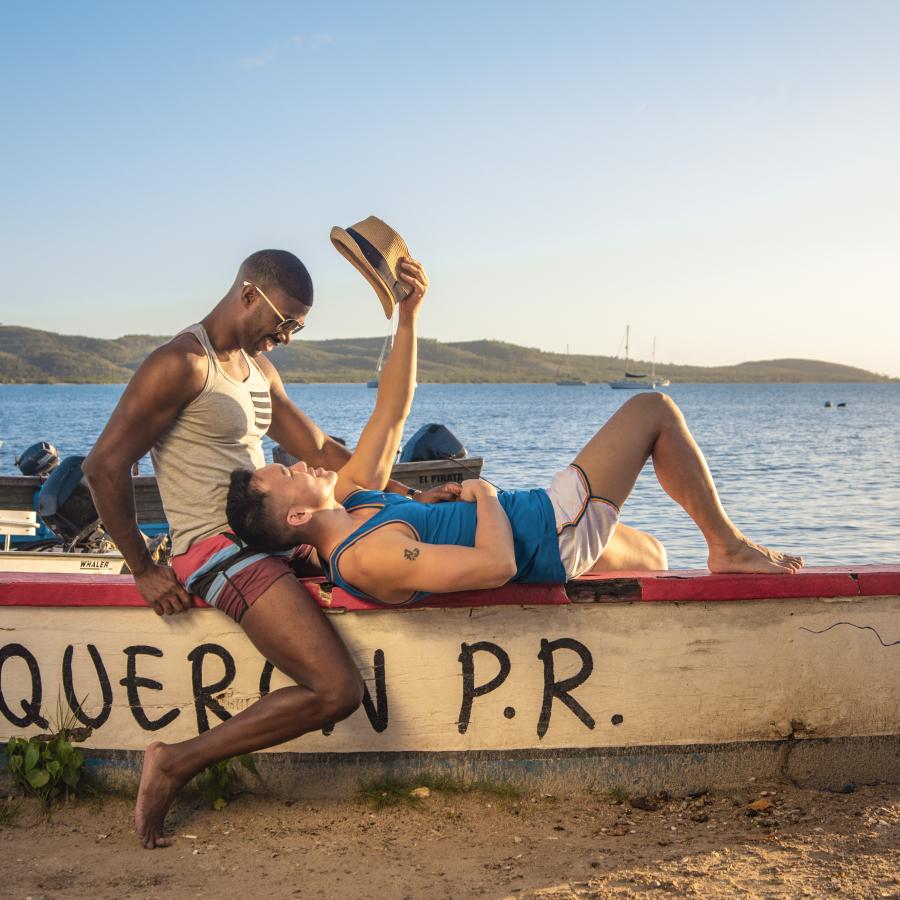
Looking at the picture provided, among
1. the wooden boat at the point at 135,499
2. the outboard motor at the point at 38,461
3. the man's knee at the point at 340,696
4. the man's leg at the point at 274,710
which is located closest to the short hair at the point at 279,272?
the man's leg at the point at 274,710

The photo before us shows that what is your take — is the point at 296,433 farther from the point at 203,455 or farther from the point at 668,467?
the point at 668,467

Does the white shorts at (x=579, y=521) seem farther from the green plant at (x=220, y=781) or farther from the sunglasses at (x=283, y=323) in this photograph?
the green plant at (x=220, y=781)

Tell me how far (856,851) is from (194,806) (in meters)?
2.57

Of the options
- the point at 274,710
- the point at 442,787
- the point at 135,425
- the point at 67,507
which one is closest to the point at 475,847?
the point at 442,787

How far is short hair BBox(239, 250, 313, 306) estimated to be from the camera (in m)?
4.03

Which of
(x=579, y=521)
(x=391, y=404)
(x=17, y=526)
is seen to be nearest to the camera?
(x=579, y=521)

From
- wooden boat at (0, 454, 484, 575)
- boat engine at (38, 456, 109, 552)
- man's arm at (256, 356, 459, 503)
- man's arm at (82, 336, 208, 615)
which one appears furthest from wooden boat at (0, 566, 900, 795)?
boat engine at (38, 456, 109, 552)

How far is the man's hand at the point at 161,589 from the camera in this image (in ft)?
13.2

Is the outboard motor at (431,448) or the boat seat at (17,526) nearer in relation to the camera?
the boat seat at (17,526)

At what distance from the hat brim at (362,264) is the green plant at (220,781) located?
199 centimetres

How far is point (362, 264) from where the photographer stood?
440 cm

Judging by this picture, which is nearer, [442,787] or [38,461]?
[442,787]

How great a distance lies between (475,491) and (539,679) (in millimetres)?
828

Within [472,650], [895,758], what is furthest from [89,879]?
[895,758]
